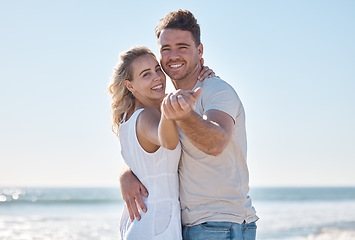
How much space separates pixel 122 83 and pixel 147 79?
0.21 meters

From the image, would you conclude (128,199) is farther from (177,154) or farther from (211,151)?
(211,151)

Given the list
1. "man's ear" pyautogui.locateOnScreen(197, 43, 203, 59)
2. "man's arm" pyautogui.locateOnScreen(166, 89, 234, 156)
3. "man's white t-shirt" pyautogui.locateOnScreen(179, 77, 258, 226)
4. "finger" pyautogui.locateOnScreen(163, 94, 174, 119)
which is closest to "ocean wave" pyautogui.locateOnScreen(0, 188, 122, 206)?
"man's ear" pyautogui.locateOnScreen(197, 43, 203, 59)

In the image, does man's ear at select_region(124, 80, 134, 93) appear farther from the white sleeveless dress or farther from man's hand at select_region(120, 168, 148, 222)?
man's hand at select_region(120, 168, 148, 222)

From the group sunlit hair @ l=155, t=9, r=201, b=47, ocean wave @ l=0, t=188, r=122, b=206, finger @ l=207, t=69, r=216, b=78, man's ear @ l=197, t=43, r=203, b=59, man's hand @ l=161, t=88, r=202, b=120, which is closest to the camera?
man's hand @ l=161, t=88, r=202, b=120

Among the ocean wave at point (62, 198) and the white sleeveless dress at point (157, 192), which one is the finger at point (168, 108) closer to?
the white sleeveless dress at point (157, 192)

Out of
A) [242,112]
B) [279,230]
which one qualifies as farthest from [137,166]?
[279,230]

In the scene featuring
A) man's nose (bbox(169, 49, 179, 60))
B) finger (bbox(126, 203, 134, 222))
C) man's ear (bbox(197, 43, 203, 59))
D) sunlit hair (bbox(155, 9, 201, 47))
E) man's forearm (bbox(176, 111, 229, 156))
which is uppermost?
sunlit hair (bbox(155, 9, 201, 47))

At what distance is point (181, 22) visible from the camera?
12.1 ft

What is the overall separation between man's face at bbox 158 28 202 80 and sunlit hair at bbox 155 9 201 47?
0.03 meters

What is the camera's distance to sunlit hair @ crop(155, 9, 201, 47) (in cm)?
367

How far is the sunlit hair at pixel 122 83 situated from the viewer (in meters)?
3.69

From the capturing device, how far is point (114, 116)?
3.79 m

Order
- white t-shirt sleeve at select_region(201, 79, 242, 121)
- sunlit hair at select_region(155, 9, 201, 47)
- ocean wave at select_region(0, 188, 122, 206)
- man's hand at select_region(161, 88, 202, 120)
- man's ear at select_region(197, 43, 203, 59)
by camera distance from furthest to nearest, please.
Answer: ocean wave at select_region(0, 188, 122, 206), man's ear at select_region(197, 43, 203, 59), sunlit hair at select_region(155, 9, 201, 47), white t-shirt sleeve at select_region(201, 79, 242, 121), man's hand at select_region(161, 88, 202, 120)

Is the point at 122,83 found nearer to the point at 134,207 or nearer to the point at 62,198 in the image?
the point at 134,207
